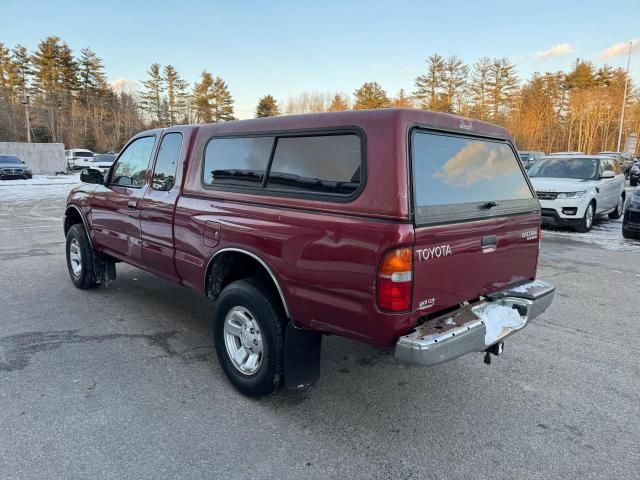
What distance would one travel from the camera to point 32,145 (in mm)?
33938

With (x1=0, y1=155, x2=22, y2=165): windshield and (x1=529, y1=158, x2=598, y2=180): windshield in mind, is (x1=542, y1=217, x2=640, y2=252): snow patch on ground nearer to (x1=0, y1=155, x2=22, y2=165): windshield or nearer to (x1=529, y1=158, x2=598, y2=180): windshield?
(x1=529, y1=158, x2=598, y2=180): windshield

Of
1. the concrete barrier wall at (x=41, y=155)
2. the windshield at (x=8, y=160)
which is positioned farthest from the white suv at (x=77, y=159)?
the windshield at (x=8, y=160)

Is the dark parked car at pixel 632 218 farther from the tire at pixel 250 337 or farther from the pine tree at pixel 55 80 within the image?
the pine tree at pixel 55 80

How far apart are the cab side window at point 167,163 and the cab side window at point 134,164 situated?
23cm

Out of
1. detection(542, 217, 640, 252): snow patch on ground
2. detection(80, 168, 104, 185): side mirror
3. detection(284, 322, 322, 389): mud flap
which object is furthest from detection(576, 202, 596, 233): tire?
detection(80, 168, 104, 185): side mirror

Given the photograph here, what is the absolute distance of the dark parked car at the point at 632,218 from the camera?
9.64m

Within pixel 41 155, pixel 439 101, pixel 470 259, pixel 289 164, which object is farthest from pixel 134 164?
pixel 439 101

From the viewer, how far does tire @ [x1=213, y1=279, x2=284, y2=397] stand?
9.71 ft

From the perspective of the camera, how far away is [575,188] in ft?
34.1

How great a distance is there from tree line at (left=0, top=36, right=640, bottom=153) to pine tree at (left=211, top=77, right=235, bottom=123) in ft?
36.8

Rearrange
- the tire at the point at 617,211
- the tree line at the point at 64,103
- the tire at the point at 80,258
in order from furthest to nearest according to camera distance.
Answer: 1. the tree line at the point at 64,103
2. the tire at the point at 617,211
3. the tire at the point at 80,258

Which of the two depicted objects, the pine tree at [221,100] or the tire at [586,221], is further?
the pine tree at [221,100]

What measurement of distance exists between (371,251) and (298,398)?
1.43m

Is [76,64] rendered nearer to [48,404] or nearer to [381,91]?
[381,91]
